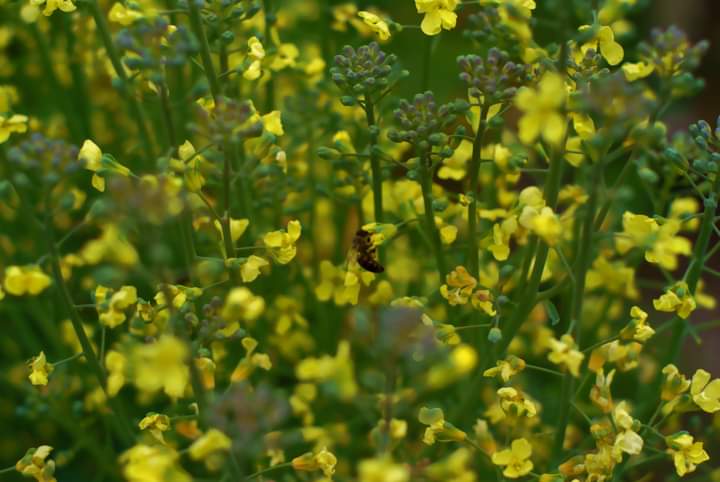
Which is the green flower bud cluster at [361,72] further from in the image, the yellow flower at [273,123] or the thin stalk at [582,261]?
the thin stalk at [582,261]

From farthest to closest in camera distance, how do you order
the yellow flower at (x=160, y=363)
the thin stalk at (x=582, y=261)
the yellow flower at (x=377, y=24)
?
the yellow flower at (x=377, y=24) < the thin stalk at (x=582, y=261) < the yellow flower at (x=160, y=363)

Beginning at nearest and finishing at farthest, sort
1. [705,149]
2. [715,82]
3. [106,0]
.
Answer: [705,149] < [106,0] < [715,82]

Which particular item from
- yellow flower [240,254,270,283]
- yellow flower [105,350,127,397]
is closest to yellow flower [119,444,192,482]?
yellow flower [105,350,127,397]

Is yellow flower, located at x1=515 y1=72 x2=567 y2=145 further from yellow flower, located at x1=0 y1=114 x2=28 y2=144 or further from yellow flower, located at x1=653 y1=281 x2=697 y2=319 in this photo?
yellow flower, located at x1=0 y1=114 x2=28 y2=144

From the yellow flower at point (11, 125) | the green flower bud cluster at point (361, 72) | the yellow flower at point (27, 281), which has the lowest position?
the yellow flower at point (27, 281)

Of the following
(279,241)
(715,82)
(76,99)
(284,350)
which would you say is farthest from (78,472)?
(715,82)

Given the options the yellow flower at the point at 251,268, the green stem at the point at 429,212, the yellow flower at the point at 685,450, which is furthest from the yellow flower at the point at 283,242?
the yellow flower at the point at 685,450

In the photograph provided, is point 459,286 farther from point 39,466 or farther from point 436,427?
point 39,466

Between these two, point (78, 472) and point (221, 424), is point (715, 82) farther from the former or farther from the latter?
point (221, 424)
